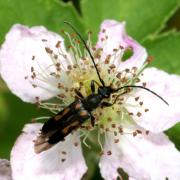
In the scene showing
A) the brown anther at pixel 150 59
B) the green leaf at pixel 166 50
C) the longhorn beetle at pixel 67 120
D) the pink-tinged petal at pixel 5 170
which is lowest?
the pink-tinged petal at pixel 5 170

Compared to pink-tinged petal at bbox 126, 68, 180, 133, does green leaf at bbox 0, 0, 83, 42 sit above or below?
above

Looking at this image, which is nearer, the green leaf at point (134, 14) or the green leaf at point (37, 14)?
the green leaf at point (37, 14)

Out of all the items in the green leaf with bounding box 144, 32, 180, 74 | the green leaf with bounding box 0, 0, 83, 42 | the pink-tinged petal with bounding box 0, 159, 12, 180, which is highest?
the green leaf with bounding box 0, 0, 83, 42

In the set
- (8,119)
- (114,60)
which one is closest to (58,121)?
(114,60)

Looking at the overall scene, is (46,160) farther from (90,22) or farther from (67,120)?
(90,22)

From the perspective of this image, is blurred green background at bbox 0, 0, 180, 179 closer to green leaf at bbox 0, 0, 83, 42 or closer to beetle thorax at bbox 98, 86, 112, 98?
green leaf at bbox 0, 0, 83, 42

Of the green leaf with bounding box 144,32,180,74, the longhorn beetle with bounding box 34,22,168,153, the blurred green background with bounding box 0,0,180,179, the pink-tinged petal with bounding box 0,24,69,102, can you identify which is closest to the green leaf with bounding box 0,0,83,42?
the blurred green background with bounding box 0,0,180,179

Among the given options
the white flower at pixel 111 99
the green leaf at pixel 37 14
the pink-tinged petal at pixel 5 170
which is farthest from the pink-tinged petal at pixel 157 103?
the pink-tinged petal at pixel 5 170

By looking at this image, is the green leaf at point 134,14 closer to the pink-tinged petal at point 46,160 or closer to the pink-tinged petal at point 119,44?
the pink-tinged petal at point 119,44
